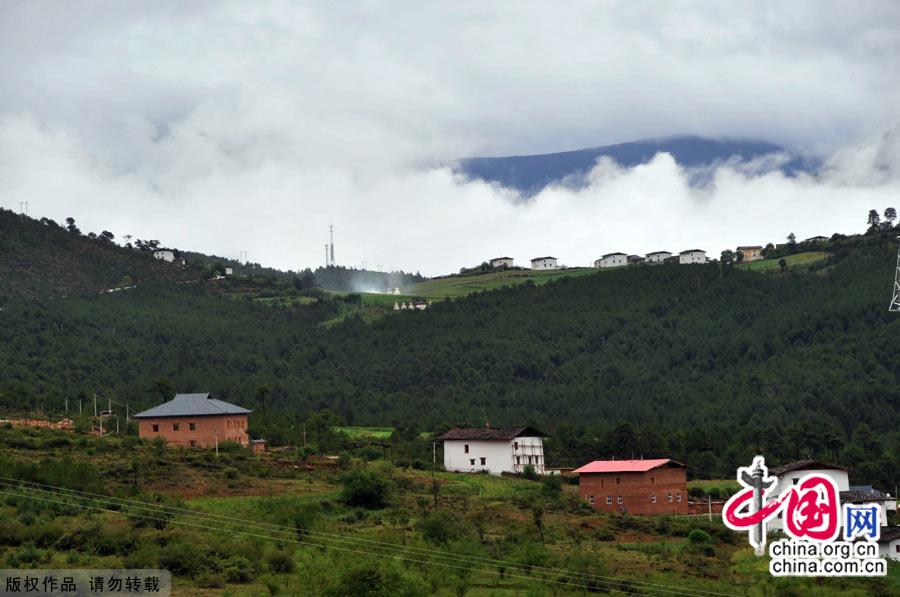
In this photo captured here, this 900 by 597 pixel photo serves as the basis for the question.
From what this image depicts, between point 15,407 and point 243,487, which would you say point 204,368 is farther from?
point 243,487

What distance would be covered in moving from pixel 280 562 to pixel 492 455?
122 ft

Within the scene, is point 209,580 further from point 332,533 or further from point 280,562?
point 332,533

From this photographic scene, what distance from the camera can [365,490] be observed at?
60.0 m

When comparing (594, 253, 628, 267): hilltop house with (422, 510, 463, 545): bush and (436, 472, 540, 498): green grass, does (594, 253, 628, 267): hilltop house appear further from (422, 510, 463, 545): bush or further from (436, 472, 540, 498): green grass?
A: (422, 510, 463, 545): bush

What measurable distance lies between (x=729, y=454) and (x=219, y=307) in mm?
90463

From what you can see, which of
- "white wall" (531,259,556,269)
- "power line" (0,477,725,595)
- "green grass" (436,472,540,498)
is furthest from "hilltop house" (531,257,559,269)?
"power line" (0,477,725,595)

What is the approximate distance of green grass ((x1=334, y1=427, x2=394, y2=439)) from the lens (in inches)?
3624

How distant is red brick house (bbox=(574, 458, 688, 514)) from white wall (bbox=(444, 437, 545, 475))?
9314mm

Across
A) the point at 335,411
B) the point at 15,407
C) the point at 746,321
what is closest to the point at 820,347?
the point at 746,321

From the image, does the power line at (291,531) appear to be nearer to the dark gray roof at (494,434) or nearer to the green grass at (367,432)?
the dark gray roof at (494,434)

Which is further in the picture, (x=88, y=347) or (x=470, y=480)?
(x=88, y=347)

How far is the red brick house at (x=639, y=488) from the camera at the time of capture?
69.8 metres

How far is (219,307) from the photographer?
536 ft

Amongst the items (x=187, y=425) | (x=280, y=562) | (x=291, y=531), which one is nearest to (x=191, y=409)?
(x=187, y=425)
